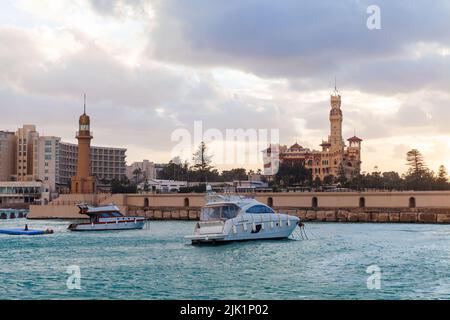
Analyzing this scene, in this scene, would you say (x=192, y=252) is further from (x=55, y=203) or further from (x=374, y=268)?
(x=55, y=203)

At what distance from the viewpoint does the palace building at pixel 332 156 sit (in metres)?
168

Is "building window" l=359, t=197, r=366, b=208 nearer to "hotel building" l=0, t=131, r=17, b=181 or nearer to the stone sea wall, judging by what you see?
the stone sea wall

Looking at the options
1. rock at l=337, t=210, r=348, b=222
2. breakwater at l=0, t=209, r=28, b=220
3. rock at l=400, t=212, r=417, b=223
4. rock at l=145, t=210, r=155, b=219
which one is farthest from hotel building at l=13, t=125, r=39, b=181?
rock at l=400, t=212, r=417, b=223

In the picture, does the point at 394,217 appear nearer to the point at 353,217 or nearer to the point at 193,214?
the point at 353,217

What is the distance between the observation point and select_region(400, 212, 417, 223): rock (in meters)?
96.1

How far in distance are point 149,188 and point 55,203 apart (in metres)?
49.3

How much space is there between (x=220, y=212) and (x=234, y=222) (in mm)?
1617

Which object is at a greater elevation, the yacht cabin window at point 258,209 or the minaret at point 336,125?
the minaret at point 336,125

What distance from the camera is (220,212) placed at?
5462 centimetres

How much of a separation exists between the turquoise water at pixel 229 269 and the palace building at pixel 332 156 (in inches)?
4301

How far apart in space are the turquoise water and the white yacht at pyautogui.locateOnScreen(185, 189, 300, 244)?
4.29ft

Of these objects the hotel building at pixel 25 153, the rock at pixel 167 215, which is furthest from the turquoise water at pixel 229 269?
the hotel building at pixel 25 153

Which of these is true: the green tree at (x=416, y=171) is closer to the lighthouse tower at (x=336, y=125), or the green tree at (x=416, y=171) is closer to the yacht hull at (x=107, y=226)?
the lighthouse tower at (x=336, y=125)
